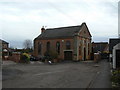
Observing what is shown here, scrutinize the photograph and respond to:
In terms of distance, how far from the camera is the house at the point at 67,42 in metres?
43.5

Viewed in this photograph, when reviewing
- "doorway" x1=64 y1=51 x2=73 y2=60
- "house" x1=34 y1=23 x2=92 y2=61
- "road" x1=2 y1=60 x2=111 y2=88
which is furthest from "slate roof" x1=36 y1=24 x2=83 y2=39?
"road" x1=2 y1=60 x2=111 y2=88

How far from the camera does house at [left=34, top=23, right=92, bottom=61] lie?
4353 cm

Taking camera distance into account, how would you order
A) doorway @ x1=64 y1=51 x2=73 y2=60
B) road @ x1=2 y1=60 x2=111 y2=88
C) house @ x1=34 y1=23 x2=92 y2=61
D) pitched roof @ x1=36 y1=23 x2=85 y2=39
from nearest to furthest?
1. road @ x1=2 y1=60 x2=111 y2=88
2. house @ x1=34 y1=23 x2=92 y2=61
3. doorway @ x1=64 y1=51 x2=73 y2=60
4. pitched roof @ x1=36 y1=23 x2=85 y2=39

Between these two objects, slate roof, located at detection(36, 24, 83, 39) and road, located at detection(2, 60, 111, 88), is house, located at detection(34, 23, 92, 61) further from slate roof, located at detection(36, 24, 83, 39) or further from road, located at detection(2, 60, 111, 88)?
road, located at detection(2, 60, 111, 88)

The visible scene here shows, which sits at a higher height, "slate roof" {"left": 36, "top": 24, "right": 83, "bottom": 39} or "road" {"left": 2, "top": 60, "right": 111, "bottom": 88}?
"slate roof" {"left": 36, "top": 24, "right": 83, "bottom": 39}

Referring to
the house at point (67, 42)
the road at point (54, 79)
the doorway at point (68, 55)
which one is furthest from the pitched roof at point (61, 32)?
the road at point (54, 79)

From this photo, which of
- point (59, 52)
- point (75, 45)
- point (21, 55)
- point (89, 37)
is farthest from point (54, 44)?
point (21, 55)

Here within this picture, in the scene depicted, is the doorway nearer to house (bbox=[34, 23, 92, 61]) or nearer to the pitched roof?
house (bbox=[34, 23, 92, 61])

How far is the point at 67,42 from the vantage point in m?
44.4

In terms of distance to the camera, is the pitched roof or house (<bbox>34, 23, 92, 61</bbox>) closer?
house (<bbox>34, 23, 92, 61</bbox>)

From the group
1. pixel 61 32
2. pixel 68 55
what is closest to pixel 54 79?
pixel 68 55

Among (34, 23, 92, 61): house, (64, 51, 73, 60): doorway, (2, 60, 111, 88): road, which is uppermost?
(34, 23, 92, 61): house

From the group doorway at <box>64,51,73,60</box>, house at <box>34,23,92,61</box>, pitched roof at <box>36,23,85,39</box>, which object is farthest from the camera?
pitched roof at <box>36,23,85,39</box>

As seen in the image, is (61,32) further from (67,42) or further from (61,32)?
(67,42)
